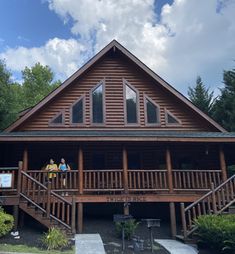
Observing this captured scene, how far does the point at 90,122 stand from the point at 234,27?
20481mm

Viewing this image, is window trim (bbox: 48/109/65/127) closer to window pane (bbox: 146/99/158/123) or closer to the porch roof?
the porch roof

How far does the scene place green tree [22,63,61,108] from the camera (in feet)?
137

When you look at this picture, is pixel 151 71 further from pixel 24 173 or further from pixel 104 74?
pixel 24 173

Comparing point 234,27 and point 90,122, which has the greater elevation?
point 234,27

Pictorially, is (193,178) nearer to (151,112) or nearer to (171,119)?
(171,119)

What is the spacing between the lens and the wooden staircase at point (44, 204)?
11867 mm

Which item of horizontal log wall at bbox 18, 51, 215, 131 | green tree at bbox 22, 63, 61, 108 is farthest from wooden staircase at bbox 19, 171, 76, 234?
green tree at bbox 22, 63, 61, 108

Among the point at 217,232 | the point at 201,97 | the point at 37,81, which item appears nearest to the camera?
the point at 217,232

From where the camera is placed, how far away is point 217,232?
1010cm

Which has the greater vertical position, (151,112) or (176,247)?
(151,112)

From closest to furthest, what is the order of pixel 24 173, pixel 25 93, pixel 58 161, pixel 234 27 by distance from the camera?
pixel 24 173, pixel 58 161, pixel 234 27, pixel 25 93

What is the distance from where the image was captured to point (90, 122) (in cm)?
1692

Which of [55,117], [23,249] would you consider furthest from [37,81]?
[23,249]

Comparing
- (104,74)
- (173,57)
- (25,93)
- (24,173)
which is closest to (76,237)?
(24,173)
